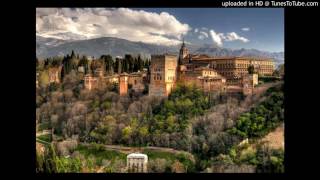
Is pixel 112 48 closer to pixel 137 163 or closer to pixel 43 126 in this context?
pixel 43 126

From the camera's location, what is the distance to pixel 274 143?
9.48 m

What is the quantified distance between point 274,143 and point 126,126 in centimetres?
280

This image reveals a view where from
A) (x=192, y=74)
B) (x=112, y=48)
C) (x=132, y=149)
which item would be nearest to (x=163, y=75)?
(x=192, y=74)

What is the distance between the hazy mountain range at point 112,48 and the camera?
403 inches

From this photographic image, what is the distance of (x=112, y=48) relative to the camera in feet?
34.0

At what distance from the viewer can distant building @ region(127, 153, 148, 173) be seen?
9640 millimetres

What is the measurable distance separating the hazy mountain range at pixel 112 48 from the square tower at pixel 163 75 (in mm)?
189

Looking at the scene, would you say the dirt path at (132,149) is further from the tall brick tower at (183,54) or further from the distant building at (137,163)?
the tall brick tower at (183,54)

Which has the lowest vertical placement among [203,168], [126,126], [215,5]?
[203,168]

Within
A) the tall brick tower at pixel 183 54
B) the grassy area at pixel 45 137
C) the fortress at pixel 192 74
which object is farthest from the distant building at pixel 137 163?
the tall brick tower at pixel 183 54
